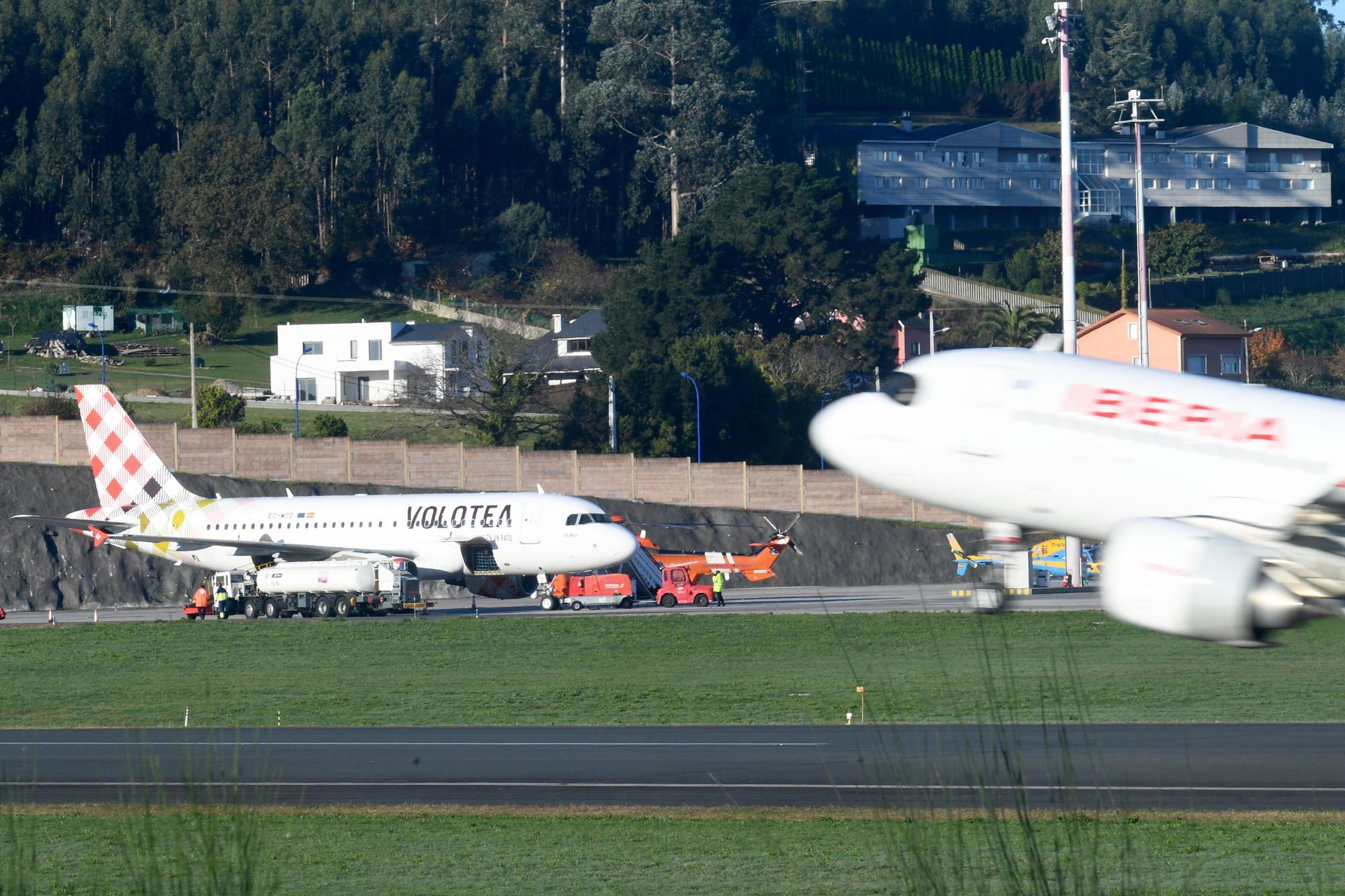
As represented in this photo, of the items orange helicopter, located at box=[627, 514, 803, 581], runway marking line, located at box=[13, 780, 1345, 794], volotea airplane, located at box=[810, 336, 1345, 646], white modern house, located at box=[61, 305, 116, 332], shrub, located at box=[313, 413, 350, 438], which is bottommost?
orange helicopter, located at box=[627, 514, 803, 581]

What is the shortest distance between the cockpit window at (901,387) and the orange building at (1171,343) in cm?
9068

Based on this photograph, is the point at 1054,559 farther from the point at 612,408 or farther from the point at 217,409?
the point at 217,409

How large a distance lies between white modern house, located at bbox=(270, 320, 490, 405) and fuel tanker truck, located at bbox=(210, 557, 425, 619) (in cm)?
7201

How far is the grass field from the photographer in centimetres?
2489

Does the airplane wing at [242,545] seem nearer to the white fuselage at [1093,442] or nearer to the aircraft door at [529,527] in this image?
→ the aircraft door at [529,527]

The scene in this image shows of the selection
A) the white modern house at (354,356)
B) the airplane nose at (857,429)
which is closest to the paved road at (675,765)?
the airplane nose at (857,429)

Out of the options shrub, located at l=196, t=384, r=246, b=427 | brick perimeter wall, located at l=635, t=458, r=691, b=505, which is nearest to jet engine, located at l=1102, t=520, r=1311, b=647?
brick perimeter wall, located at l=635, t=458, r=691, b=505

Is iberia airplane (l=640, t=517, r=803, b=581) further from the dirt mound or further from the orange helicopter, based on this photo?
the dirt mound

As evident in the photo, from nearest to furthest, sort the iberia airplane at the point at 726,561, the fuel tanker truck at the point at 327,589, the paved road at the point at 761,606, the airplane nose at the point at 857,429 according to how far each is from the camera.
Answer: the airplane nose at the point at 857,429, the paved road at the point at 761,606, the fuel tanker truck at the point at 327,589, the iberia airplane at the point at 726,561

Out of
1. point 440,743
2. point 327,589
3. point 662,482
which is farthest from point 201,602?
point 440,743

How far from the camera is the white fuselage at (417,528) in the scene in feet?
240

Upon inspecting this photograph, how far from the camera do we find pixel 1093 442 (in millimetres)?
19953

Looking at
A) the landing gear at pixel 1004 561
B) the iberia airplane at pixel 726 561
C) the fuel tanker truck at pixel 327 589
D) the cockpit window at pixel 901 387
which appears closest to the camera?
the landing gear at pixel 1004 561

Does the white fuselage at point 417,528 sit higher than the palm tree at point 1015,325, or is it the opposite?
the palm tree at point 1015,325
